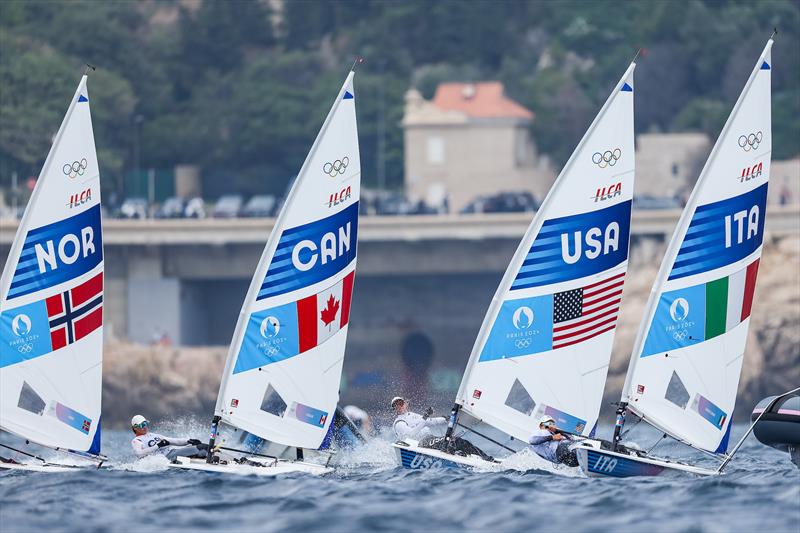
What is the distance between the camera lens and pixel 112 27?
109938mm

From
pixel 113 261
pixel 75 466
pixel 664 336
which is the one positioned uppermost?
pixel 664 336

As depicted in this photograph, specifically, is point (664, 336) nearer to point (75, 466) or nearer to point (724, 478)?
point (724, 478)

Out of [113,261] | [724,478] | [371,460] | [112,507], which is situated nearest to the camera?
[112,507]

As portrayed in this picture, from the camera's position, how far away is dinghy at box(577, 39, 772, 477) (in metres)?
29.3

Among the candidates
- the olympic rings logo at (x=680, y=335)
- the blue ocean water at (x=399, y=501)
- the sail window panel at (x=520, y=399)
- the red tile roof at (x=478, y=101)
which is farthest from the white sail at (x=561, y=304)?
the red tile roof at (x=478, y=101)

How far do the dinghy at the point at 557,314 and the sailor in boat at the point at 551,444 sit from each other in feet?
1.82

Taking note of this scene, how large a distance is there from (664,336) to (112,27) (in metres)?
85.0

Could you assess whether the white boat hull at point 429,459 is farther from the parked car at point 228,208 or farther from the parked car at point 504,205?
the parked car at point 228,208

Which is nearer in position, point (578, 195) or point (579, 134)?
point (578, 195)

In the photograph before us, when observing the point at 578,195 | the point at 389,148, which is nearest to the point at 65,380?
the point at 578,195

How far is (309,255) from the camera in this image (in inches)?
1172

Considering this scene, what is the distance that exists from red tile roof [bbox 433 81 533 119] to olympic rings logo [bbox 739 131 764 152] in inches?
3070

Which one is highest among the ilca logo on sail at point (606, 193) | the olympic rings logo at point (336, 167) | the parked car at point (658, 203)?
the olympic rings logo at point (336, 167)

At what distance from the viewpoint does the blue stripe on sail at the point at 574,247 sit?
29.8 m
